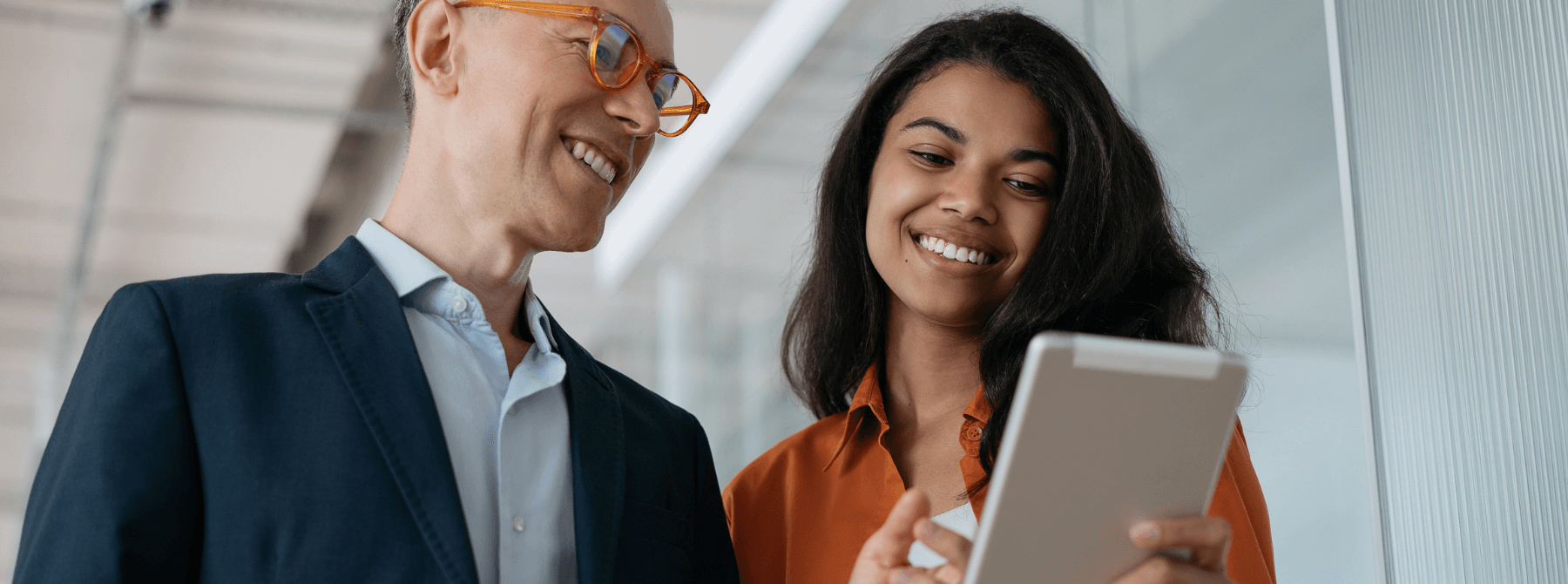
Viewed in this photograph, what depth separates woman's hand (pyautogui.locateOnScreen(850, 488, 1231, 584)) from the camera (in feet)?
4.26

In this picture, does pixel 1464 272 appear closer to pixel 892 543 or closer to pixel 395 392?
pixel 892 543

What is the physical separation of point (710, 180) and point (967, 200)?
3.70 m

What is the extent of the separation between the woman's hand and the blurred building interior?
2.76 feet

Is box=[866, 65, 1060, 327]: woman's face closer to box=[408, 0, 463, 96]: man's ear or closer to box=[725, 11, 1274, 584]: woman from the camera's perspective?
box=[725, 11, 1274, 584]: woman

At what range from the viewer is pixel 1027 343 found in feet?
6.76

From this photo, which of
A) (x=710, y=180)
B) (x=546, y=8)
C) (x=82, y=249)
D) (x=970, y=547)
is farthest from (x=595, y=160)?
(x=82, y=249)

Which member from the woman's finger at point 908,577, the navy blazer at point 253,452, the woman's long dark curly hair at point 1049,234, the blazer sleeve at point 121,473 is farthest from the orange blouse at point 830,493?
the blazer sleeve at point 121,473

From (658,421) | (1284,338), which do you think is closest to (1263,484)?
(1284,338)

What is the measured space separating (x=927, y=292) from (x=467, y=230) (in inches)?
29.7

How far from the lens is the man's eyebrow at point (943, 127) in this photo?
217 centimetres

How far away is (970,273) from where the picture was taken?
2119mm

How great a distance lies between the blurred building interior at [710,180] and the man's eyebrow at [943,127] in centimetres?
62

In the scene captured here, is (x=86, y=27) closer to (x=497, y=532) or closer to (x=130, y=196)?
(x=130, y=196)

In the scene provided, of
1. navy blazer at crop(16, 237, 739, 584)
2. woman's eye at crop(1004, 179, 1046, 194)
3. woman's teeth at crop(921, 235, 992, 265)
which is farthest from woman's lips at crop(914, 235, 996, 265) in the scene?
navy blazer at crop(16, 237, 739, 584)
